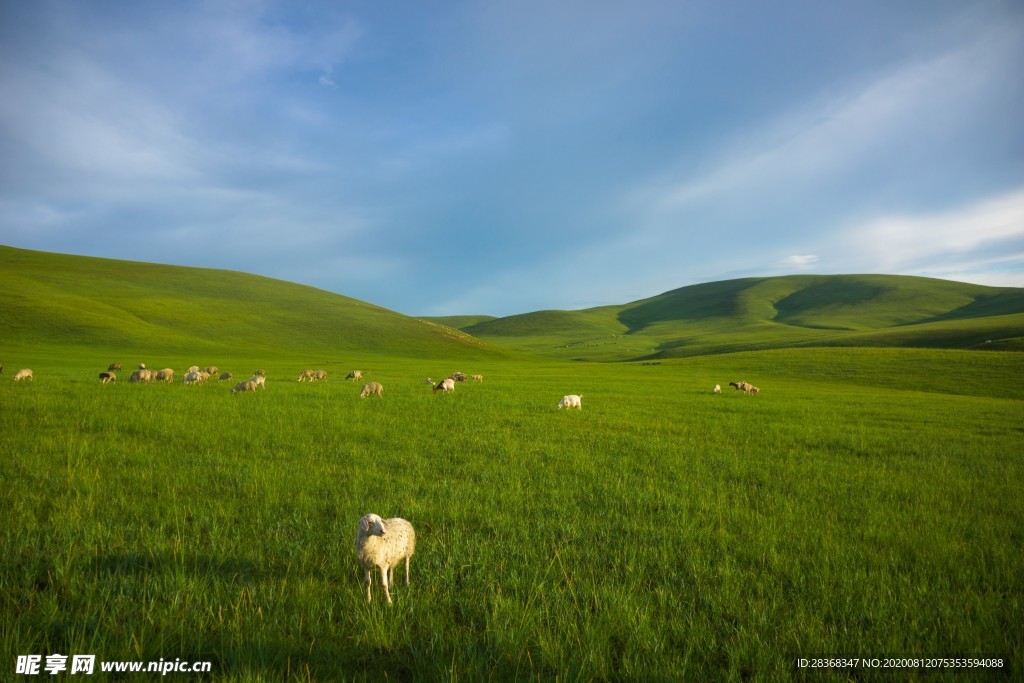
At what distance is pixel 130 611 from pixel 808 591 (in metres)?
6.77

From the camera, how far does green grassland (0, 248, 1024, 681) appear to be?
3764 millimetres

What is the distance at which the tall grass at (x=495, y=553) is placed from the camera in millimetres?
3762

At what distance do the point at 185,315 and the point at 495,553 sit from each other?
4083 inches

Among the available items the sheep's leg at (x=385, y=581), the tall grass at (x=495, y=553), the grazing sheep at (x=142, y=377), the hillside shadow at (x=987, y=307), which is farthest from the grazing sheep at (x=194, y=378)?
the hillside shadow at (x=987, y=307)

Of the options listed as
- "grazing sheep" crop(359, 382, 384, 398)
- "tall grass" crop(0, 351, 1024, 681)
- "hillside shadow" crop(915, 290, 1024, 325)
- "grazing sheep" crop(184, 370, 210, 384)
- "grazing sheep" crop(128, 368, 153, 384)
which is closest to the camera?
"tall grass" crop(0, 351, 1024, 681)

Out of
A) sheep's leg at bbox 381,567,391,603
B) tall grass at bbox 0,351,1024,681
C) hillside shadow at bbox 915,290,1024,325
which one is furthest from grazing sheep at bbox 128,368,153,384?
hillside shadow at bbox 915,290,1024,325

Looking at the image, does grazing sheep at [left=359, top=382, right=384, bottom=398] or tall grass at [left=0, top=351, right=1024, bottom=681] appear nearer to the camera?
tall grass at [left=0, top=351, right=1024, bottom=681]

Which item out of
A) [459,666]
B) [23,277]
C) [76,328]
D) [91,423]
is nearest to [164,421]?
[91,423]

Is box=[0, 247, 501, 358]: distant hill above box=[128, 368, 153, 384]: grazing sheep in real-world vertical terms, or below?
above

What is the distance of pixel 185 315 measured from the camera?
87.5 m

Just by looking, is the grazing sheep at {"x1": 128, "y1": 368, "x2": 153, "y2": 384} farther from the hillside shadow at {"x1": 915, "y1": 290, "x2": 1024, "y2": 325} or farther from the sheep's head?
the hillside shadow at {"x1": 915, "y1": 290, "x2": 1024, "y2": 325}

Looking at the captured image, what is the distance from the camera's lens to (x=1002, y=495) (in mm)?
9367

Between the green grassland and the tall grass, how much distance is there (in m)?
0.04

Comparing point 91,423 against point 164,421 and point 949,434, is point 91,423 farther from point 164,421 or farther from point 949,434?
point 949,434
